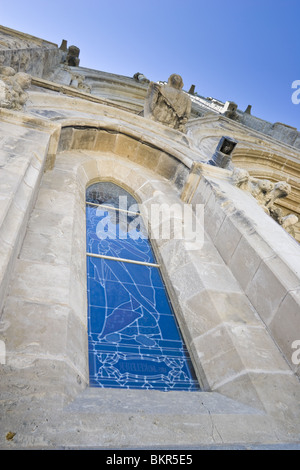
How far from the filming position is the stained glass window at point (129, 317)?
2094 millimetres

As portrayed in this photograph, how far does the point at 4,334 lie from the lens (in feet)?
5.45

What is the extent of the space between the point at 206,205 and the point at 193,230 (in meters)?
0.43

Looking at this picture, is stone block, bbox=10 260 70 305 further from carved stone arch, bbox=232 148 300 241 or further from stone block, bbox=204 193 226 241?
carved stone arch, bbox=232 148 300 241

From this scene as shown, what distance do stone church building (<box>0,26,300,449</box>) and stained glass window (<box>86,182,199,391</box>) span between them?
1 centimetres

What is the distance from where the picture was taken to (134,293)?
113 inches

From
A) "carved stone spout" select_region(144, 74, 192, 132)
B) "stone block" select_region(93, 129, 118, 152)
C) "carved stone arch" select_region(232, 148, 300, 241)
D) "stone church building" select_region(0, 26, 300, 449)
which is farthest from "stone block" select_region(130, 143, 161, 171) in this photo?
"carved stone arch" select_region(232, 148, 300, 241)

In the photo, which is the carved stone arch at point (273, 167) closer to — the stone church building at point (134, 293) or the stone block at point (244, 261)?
the stone church building at point (134, 293)

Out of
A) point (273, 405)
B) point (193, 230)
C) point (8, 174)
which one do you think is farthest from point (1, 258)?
point (193, 230)

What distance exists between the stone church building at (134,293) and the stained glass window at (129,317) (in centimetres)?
1

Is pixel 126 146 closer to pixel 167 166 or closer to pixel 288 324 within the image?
pixel 167 166

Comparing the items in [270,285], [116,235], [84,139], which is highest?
[84,139]

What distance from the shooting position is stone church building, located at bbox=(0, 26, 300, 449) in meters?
1.46

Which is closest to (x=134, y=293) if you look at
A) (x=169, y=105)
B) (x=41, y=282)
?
(x=41, y=282)

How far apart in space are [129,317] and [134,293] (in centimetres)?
36
